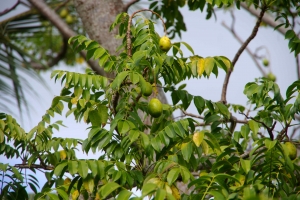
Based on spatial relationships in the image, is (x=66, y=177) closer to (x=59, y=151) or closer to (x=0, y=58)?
(x=59, y=151)

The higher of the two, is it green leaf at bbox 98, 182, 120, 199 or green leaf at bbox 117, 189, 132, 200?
green leaf at bbox 98, 182, 120, 199

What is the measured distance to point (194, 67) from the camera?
1.95 metres

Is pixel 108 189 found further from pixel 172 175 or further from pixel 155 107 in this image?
pixel 155 107

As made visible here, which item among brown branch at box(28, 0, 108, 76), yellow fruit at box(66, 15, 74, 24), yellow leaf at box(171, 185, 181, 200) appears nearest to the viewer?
yellow leaf at box(171, 185, 181, 200)

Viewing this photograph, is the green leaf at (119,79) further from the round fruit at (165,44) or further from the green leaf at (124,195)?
the green leaf at (124,195)

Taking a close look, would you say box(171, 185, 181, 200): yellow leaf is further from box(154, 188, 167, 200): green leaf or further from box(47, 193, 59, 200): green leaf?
box(47, 193, 59, 200): green leaf

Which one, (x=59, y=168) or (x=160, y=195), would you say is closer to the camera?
(x=160, y=195)

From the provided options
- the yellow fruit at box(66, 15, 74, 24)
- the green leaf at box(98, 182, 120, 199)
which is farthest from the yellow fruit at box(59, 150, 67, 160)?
the yellow fruit at box(66, 15, 74, 24)

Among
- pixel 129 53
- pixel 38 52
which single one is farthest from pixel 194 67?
pixel 38 52

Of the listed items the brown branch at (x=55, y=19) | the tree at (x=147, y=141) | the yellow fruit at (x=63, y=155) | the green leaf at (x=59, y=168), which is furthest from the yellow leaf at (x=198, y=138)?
the brown branch at (x=55, y=19)

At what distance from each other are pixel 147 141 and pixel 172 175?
0.21 metres

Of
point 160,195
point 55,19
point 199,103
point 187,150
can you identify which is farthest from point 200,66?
point 55,19

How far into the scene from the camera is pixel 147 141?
5.68ft

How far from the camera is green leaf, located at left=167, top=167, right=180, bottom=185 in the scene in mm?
1541
